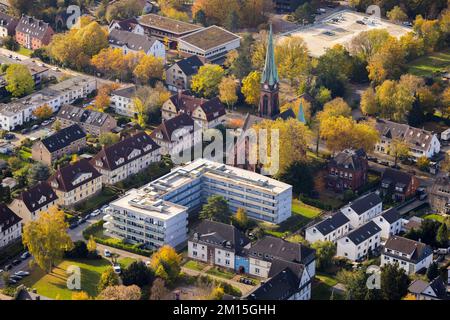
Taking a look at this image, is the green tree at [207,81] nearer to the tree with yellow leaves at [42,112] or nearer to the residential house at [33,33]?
the tree with yellow leaves at [42,112]

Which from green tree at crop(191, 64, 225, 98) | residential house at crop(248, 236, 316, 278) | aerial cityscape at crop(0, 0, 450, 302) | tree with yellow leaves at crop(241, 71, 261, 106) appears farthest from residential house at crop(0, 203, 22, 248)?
tree with yellow leaves at crop(241, 71, 261, 106)

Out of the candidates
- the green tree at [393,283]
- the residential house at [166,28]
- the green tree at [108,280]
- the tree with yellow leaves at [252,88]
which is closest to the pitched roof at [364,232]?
the green tree at [393,283]

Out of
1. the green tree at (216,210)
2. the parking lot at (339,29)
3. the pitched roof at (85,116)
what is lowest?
the parking lot at (339,29)

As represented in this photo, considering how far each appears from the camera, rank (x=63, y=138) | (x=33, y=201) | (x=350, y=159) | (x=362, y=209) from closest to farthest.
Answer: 1. (x=33, y=201)
2. (x=362, y=209)
3. (x=350, y=159)
4. (x=63, y=138)

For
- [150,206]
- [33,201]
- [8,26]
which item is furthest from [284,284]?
[8,26]

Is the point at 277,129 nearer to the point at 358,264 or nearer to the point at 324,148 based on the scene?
the point at 324,148

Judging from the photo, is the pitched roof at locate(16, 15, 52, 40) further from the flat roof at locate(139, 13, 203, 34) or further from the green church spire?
the green church spire

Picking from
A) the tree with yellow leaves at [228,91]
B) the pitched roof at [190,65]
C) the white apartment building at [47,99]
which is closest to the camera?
the white apartment building at [47,99]

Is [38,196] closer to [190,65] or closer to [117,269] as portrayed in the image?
[117,269]

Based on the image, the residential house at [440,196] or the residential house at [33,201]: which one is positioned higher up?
the residential house at [33,201]
